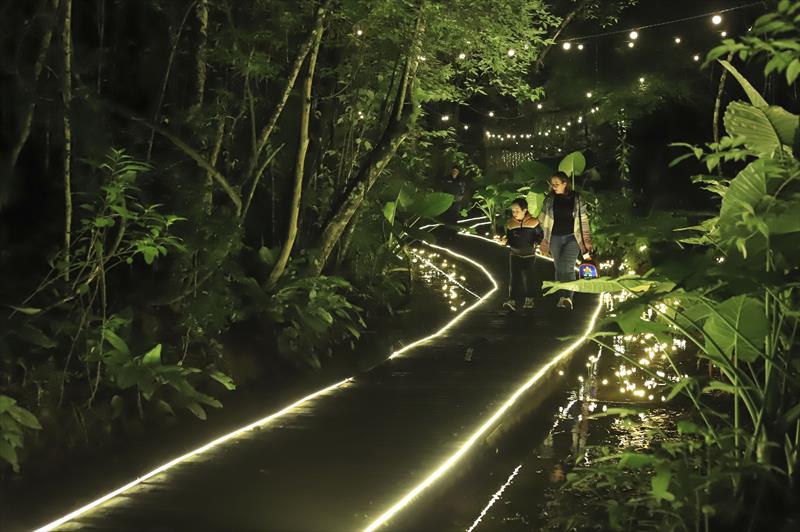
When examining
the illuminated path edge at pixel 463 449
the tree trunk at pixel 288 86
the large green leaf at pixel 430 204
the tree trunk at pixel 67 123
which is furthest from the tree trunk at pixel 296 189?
the large green leaf at pixel 430 204

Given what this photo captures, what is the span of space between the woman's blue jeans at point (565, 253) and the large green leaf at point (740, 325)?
7.71m

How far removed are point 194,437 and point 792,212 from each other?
15.1 ft

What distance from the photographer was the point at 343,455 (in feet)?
23.8

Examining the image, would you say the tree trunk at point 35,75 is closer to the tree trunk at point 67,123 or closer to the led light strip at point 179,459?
the tree trunk at point 67,123

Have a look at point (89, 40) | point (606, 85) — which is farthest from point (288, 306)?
point (606, 85)

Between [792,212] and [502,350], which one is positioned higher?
[792,212]

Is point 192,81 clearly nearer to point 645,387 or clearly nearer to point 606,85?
point 645,387

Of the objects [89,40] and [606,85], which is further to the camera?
[606,85]

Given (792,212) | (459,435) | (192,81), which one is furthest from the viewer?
(192,81)

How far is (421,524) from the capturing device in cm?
615

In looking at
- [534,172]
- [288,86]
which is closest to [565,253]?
[288,86]

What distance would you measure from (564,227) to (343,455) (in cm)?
737

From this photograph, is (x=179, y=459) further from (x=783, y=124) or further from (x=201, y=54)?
(x=783, y=124)

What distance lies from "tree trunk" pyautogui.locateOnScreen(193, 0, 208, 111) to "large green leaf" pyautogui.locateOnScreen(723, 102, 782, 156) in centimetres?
508
